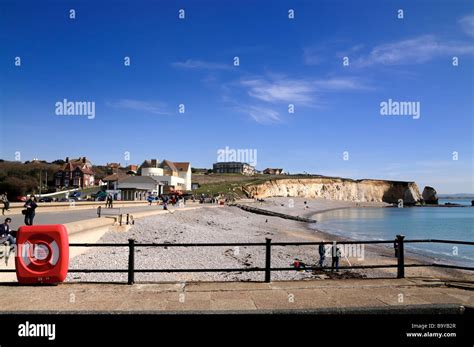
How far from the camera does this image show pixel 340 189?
173 metres

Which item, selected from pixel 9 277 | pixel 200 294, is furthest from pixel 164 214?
pixel 200 294

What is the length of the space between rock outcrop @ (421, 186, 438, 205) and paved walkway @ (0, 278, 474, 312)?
207201mm

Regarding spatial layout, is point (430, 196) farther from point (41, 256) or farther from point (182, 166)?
point (41, 256)

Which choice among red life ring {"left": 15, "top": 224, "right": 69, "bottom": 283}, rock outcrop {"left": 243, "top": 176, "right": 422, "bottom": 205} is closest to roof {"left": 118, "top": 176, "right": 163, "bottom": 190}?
rock outcrop {"left": 243, "top": 176, "right": 422, "bottom": 205}

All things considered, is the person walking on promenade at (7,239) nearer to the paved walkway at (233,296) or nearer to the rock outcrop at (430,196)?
the paved walkway at (233,296)

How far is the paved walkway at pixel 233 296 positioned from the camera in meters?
6.38

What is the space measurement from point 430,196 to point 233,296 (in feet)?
693

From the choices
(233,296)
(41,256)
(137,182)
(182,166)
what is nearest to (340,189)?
(182,166)

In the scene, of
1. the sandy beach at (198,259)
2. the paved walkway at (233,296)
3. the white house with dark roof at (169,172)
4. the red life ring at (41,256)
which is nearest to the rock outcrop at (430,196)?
the white house with dark roof at (169,172)

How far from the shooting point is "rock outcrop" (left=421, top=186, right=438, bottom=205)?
625 feet

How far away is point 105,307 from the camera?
628cm

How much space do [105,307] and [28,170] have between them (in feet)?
311
